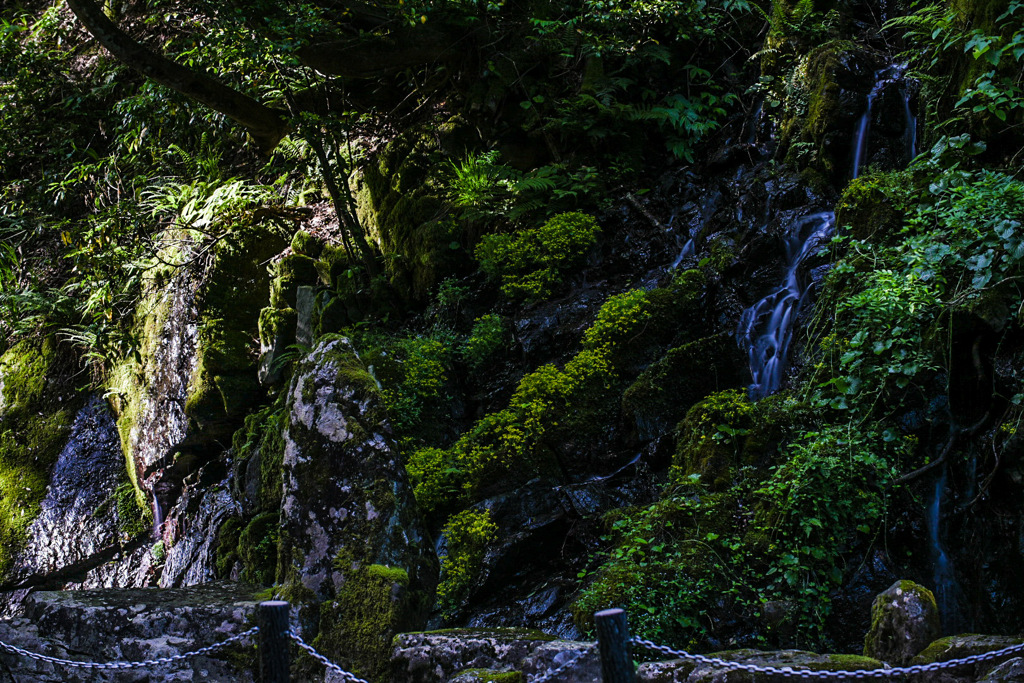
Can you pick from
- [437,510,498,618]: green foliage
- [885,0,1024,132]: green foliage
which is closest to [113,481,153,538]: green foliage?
[437,510,498,618]: green foliage

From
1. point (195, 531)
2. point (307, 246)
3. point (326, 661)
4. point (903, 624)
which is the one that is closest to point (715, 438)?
point (903, 624)

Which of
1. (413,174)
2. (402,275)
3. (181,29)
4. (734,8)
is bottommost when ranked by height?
(402,275)

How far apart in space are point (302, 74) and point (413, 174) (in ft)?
7.24

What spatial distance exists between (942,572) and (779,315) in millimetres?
2545

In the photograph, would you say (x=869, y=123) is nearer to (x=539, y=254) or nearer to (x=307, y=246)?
(x=539, y=254)

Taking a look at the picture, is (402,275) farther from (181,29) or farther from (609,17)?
(181,29)

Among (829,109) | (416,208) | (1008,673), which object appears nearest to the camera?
(1008,673)

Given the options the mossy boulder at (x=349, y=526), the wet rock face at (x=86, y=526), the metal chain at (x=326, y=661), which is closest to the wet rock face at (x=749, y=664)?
the metal chain at (x=326, y=661)

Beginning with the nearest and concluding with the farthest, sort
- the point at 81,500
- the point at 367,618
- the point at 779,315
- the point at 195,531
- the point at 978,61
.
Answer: the point at 367,618 → the point at 978,61 → the point at 779,315 → the point at 195,531 → the point at 81,500

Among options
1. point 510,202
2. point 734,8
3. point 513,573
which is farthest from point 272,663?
point 734,8

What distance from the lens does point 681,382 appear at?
21.1 ft

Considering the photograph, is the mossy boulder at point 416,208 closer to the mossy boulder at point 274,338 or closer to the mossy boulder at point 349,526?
the mossy boulder at point 274,338

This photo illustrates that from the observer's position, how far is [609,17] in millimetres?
8781

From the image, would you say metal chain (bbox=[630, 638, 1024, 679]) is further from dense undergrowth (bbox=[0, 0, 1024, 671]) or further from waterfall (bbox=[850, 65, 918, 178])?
waterfall (bbox=[850, 65, 918, 178])
